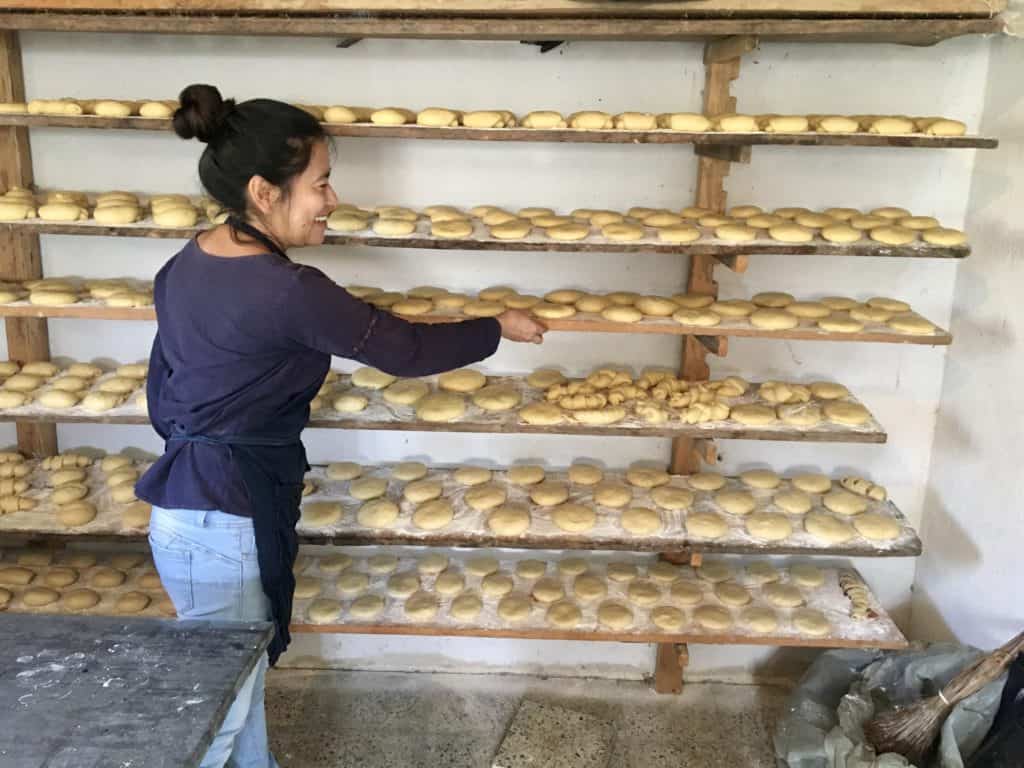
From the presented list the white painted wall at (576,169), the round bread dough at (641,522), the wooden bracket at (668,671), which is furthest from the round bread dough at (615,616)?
the white painted wall at (576,169)

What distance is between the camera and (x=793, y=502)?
266 cm

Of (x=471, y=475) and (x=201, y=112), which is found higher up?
(x=201, y=112)

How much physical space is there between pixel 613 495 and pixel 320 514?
3.01 feet

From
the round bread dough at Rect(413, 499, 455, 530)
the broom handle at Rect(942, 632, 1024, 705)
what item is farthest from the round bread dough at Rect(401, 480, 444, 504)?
the broom handle at Rect(942, 632, 1024, 705)

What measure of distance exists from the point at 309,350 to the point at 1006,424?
199 centimetres

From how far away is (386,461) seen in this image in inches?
117

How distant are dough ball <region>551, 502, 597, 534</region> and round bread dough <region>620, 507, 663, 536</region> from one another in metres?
0.10

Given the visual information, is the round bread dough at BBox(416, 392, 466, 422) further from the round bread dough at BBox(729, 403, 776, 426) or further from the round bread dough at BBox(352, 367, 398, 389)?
the round bread dough at BBox(729, 403, 776, 426)

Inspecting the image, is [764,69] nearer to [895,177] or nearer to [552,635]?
[895,177]

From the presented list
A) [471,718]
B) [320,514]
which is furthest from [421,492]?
[471,718]

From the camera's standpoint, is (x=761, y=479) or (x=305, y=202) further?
(x=761, y=479)

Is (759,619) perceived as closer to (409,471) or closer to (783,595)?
(783,595)

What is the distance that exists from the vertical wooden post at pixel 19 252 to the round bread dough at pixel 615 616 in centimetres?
195

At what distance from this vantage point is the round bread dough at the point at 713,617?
2584 mm
